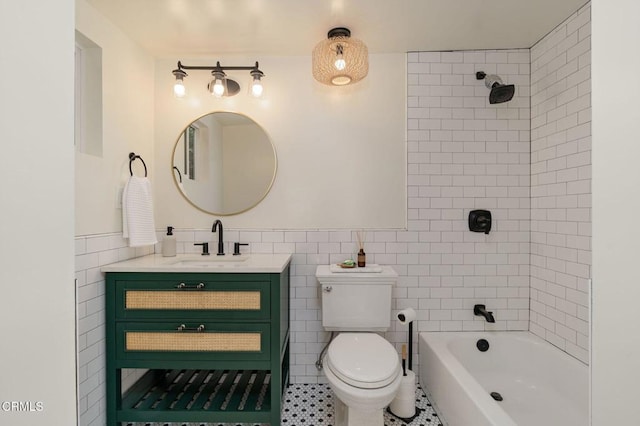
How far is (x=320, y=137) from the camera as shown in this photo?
2.27 meters

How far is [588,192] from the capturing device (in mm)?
1685

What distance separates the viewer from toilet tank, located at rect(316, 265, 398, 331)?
1952mm

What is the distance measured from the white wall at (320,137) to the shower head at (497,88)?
1.82 feet

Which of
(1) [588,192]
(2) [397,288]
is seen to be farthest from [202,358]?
(1) [588,192]

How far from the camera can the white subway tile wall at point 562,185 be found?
1740mm

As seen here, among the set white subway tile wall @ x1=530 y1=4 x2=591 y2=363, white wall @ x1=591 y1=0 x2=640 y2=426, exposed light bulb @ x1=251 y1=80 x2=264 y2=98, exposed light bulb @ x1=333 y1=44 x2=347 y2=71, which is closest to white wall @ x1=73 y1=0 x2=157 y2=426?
exposed light bulb @ x1=251 y1=80 x2=264 y2=98

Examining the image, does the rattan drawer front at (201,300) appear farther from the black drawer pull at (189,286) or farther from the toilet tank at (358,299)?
the toilet tank at (358,299)

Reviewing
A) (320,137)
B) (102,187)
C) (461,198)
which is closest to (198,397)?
(102,187)

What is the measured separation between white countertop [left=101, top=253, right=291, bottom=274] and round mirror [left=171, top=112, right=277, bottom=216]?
1.22 ft

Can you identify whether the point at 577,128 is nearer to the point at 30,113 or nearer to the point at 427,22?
the point at 427,22

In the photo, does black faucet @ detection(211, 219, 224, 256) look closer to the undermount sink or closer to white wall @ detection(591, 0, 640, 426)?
the undermount sink

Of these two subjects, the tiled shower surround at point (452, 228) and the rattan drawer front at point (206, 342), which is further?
the tiled shower surround at point (452, 228)

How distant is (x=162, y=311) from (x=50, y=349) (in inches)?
54.6

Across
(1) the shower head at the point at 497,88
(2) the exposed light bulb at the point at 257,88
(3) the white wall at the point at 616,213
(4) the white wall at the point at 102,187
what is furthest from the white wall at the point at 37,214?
(1) the shower head at the point at 497,88
